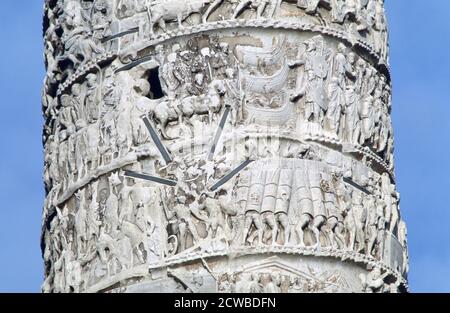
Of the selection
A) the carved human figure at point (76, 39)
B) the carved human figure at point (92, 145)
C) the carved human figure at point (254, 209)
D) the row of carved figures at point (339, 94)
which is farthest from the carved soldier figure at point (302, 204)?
the carved human figure at point (76, 39)

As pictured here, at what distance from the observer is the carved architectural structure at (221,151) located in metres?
22.4

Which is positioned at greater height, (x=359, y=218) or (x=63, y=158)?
(x=63, y=158)

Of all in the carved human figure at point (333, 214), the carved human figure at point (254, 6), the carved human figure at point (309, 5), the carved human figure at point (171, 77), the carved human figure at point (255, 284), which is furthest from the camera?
the carved human figure at point (309, 5)

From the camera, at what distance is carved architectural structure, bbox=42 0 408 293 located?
73.4 ft

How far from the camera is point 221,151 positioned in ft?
74.3

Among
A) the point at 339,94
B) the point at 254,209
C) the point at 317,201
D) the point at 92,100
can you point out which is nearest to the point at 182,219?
the point at 254,209

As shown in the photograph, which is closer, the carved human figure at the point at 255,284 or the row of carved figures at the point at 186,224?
the carved human figure at the point at 255,284

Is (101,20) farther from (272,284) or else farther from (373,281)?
(373,281)

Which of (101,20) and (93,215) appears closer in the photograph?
(93,215)

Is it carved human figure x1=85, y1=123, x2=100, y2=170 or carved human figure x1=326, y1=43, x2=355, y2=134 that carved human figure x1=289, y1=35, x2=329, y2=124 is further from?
carved human figure x1=85, y1=123, x2=100, y2=170

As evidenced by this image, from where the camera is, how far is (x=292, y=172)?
891 inches

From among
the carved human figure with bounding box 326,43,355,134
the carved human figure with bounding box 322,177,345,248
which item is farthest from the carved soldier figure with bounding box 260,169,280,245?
the carved human figure with bounding box 326,43,355,134

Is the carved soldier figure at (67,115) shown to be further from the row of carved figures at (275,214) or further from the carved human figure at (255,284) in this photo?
the carved human figure at (255,284)

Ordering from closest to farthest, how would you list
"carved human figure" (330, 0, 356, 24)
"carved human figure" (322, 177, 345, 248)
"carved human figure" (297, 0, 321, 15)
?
"carved human figure" (322, 177, 345, 248) → "carved human figure" (297, 0, 321, 15) → "carved human figure" (330, 0, 356, 24)
